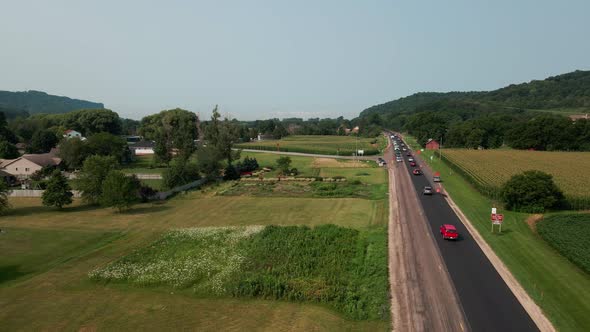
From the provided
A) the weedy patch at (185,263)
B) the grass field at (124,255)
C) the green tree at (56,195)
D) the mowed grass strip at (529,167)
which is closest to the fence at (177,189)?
the grass field at (124,255)

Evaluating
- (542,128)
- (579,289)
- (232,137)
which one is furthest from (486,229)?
(542,128)

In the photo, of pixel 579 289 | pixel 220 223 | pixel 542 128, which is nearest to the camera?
pixel 579 289

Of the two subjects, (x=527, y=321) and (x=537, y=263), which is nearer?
(x=527, y=321)

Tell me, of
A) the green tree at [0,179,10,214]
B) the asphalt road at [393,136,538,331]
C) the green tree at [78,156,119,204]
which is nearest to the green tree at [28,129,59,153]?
the green tree at [0,179,10,214]

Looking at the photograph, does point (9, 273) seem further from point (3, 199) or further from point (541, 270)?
point (541, 270)

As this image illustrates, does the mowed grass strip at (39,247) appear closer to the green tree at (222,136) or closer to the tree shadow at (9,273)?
the tree shadow at (9,273)

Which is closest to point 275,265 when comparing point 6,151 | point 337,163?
point 337,163

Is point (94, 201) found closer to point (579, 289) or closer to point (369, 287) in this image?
point (369, 287)
